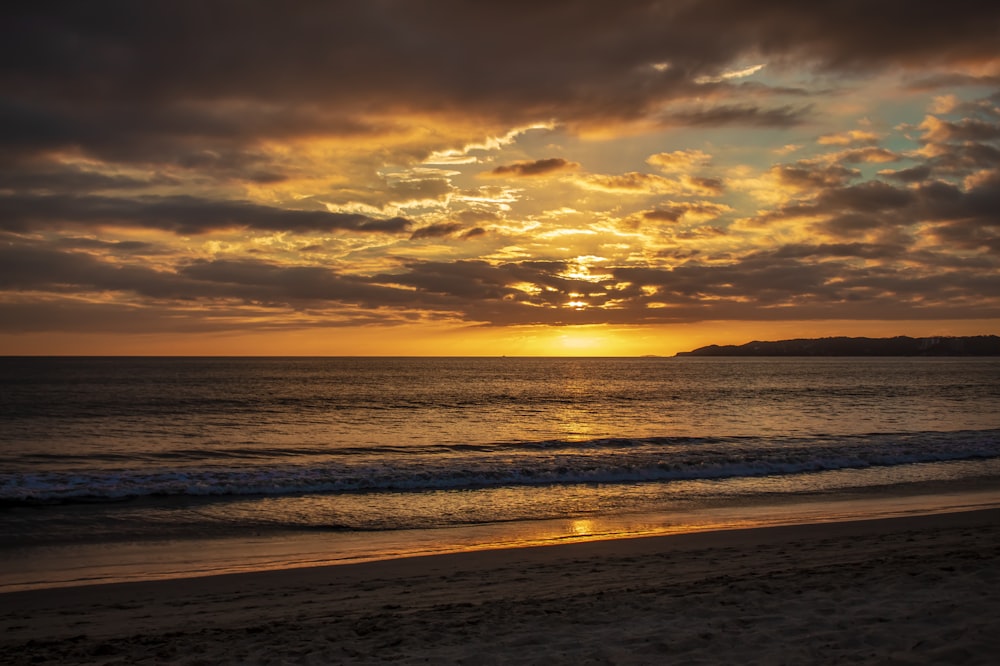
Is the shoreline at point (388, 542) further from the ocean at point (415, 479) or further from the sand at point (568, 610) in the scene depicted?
the sand at point (568, 610)

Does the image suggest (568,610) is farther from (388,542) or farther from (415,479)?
(415,479)

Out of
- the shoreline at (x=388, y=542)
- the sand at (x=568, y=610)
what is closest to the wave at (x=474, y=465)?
the shoreline at (x=388, y=542)

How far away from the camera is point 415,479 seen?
22641 millimetres

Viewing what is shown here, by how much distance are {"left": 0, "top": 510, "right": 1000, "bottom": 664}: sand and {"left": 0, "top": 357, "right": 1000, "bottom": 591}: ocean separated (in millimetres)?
1805

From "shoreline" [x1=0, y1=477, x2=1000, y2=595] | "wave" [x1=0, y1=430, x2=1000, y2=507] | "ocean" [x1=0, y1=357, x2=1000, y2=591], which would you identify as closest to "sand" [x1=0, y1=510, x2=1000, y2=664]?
"shoreline" [x1=0, y1=477, x2=1000, y2=595]

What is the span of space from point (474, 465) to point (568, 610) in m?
16.4

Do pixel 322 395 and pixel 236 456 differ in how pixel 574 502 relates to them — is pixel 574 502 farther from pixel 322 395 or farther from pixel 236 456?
pixel 322 395

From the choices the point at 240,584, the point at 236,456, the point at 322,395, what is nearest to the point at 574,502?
the point at 240,584

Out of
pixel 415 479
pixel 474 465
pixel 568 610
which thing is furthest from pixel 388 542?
pixel 474 465

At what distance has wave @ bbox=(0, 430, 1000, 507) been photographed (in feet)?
69.1

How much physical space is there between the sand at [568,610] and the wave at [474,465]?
1002cm

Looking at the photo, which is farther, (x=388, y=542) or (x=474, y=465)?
(x=474, y=465)

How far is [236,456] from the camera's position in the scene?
29312 millimetres

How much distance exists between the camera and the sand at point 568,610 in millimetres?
7312
